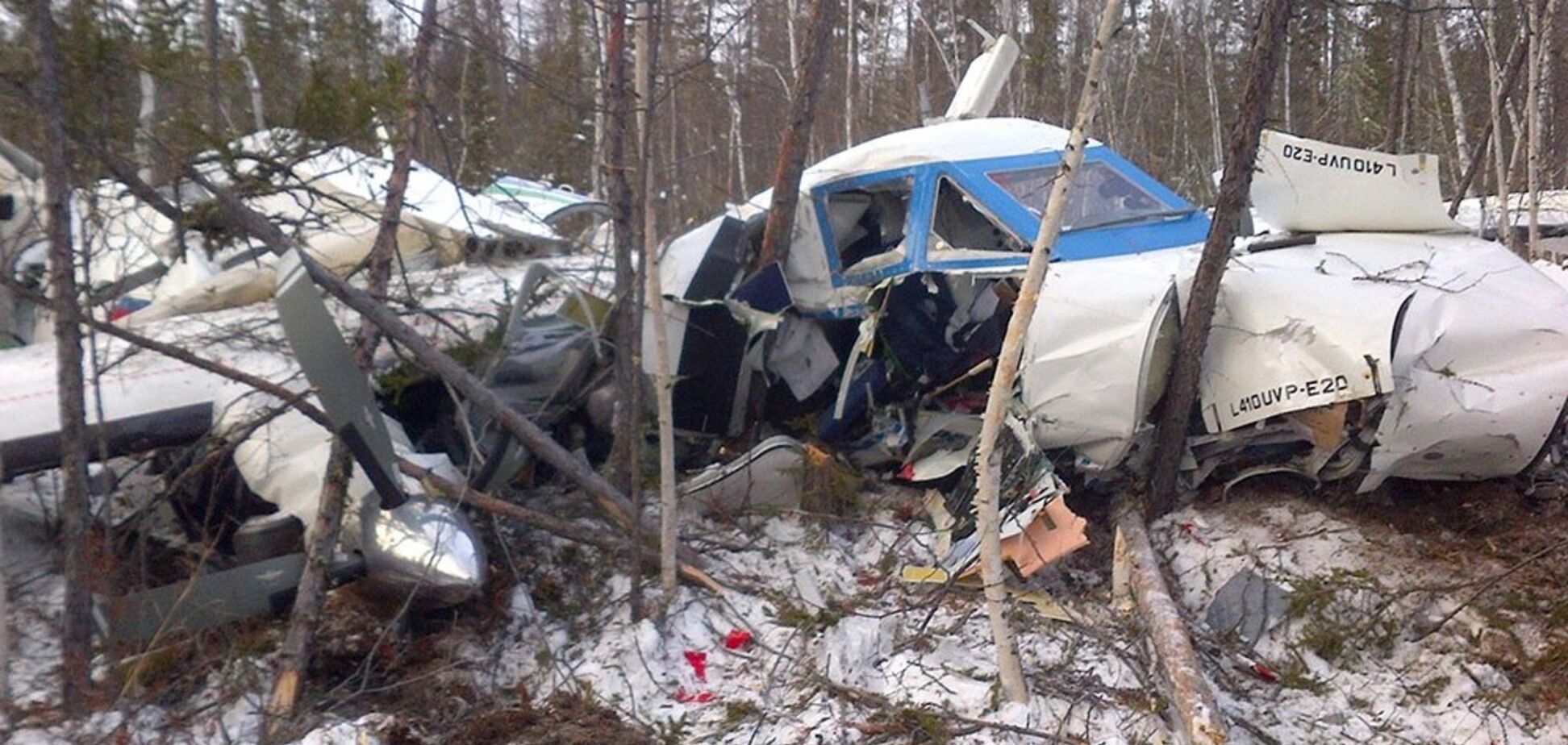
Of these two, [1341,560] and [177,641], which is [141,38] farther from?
[1341,560]

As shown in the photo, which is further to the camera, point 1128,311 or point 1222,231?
point 1128,311

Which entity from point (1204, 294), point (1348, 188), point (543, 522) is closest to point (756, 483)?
point (543, 522)

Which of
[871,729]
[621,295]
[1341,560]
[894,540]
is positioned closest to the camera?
[871,729]

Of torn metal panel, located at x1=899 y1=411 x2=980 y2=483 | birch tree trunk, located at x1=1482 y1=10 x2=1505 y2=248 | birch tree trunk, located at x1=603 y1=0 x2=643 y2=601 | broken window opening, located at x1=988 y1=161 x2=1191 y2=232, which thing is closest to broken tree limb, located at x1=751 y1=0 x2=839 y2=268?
broken window opening, located at x1=988 y1=161 x2=1191 y2=232

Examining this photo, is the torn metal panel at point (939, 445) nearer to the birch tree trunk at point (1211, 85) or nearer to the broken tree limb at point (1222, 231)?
the broken tree limb at point (1222, 231)

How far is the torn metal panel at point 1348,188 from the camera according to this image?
19.7ft

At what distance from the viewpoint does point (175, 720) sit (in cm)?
415

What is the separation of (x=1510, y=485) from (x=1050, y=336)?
2.12 metres

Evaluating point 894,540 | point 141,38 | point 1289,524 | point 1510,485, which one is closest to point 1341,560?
point 1289,524

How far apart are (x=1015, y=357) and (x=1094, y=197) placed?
3.12m

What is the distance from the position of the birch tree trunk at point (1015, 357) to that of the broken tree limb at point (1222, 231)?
1.69 meters

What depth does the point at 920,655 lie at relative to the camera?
4.55m

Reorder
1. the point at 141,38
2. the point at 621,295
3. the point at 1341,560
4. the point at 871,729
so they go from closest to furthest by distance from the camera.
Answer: the point at 871,729 → the point at 141,38 → the point at 1341,560 → the point at 621,295

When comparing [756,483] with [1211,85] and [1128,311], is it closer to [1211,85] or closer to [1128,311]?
[1128,311]
